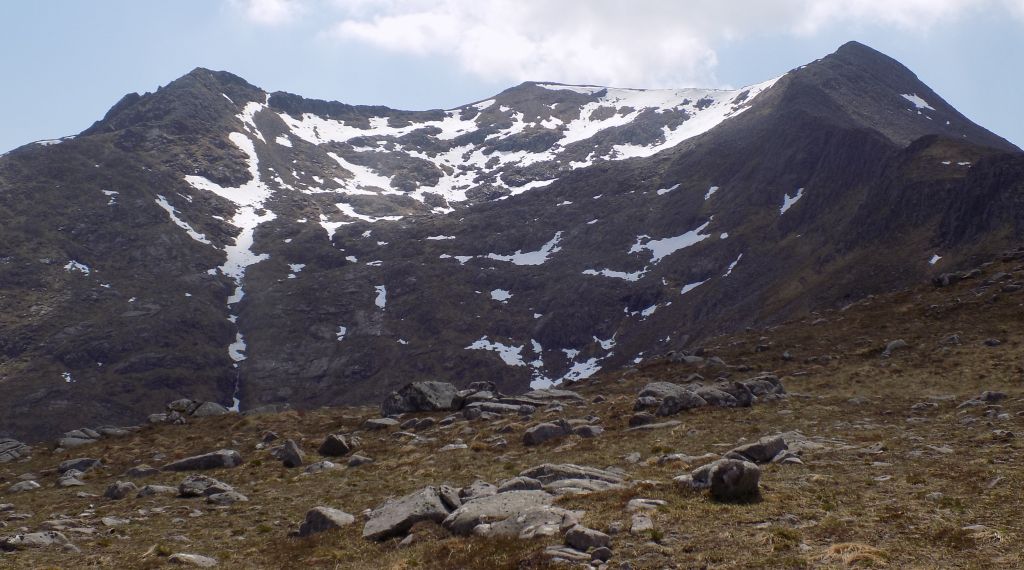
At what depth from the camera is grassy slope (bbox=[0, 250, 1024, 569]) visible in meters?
13.3

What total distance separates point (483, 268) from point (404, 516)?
153552 millimetres

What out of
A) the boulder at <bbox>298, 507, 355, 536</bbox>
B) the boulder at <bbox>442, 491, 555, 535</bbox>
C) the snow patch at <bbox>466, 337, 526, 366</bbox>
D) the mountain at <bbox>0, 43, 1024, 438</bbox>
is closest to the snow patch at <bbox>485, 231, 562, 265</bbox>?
the mountain at <bbox>0, 43, 1024, 438</bbox>

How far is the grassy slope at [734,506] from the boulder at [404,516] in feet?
1.61

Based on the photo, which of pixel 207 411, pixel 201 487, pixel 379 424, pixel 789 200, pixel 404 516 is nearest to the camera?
pixel 404 516

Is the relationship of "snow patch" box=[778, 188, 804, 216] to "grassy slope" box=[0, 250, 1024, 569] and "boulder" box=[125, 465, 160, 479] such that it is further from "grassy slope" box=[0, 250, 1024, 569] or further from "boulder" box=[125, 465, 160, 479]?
"boulder" box=[125, 465, 160, 479]

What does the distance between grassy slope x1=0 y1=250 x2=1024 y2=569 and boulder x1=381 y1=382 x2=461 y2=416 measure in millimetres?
1771

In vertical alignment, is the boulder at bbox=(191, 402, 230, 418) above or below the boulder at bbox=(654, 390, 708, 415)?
below

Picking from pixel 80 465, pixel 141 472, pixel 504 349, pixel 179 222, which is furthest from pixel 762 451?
pixel 179 222

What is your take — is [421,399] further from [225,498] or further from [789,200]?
[789,200]

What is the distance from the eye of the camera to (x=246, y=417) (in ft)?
137

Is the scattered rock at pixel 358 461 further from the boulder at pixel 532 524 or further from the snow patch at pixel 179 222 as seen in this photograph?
the snow patch at pixel 179 222

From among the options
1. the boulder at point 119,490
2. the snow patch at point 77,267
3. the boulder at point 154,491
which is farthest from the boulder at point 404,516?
the snow patch at point 77,267

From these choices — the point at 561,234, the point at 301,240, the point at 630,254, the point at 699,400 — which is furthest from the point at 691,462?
the point at 301,240

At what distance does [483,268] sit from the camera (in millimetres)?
170625
